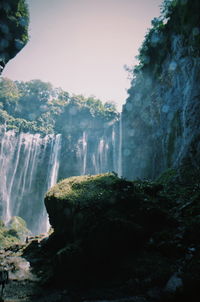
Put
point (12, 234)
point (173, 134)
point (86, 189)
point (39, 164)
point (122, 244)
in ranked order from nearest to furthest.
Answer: point (122, 244) < point (86, 189) < point (173, 134) < point (12, 234) < point (39, 164)

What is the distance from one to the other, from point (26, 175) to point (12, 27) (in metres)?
18.4

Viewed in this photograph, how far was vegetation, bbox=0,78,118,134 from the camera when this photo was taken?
33306 millimetres

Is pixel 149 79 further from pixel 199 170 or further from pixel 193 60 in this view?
pixel 199 170

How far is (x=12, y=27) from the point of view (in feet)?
57.2

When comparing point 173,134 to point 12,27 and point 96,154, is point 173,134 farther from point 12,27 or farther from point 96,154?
point 96,154

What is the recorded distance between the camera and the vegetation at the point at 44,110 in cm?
3331

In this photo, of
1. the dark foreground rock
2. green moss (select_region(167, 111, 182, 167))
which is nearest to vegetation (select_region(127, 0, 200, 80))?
green moss (select_region(167, 111, 182, 167))

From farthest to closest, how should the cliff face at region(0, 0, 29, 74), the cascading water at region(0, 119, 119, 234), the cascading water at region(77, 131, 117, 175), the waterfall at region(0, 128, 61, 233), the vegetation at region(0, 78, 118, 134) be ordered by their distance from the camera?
1. the vegetation at region(0, 78, 118, 134)
2. the cascading water at region(77, 131, 117, 175)
3. the cascading water at region(0, 119, 119, 234)
4. the waterfall at region(0, 128, 61, 233)
5. the cliff face at region(0, 0, 29, 74)

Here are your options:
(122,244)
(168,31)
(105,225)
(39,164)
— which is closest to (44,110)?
(39,164)

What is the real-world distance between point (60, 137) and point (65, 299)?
94.2 ft

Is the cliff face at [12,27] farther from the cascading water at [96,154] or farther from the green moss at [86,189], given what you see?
the cascading water at [96,154]

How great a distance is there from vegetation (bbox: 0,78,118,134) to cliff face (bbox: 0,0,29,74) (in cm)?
1488

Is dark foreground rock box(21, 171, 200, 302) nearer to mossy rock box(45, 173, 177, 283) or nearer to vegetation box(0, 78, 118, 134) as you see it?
mossy rock box(45, 173, 177, 283)

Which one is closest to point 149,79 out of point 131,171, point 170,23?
point 170,23
